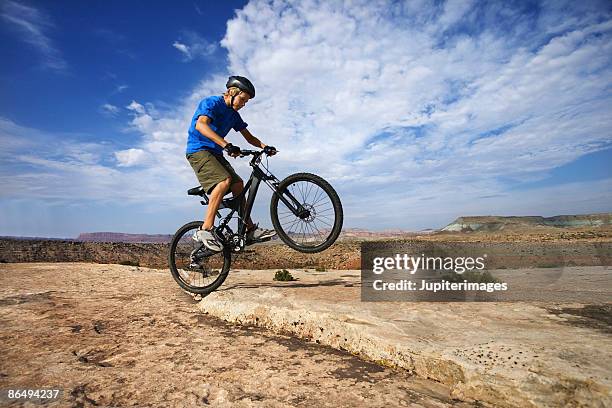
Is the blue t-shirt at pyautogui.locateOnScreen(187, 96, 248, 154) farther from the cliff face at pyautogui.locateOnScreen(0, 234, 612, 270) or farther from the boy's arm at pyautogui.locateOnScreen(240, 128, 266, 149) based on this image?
the cliff face at pyautogui.locateOnScreen(0, 234, 612, 270)

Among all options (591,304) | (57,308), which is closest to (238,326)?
(57,308)

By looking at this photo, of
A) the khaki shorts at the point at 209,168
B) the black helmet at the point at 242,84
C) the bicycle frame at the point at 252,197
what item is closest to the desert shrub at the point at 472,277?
the bicycle frame at the point at 252,197

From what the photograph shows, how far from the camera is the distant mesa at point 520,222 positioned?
7750cm

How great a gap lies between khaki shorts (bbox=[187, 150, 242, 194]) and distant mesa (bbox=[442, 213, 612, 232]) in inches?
3297

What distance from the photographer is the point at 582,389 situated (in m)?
2.00

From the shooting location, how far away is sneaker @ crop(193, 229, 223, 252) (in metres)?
5.21

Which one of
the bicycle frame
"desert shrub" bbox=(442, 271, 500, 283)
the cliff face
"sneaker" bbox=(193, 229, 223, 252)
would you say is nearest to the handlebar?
the bicycle frame

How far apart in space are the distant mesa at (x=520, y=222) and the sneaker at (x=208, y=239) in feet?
275

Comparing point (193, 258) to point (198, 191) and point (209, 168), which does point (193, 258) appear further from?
point (209, 168)

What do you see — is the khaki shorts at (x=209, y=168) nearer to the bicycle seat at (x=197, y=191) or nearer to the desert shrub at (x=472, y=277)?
the bicycle seat at (x=197, y=191)

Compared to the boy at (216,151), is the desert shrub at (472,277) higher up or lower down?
lower down

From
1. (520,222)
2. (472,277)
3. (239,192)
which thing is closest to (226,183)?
(239,192)

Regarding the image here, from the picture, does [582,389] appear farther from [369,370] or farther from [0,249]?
[0,249]

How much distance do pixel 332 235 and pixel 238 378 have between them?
2.80 m
